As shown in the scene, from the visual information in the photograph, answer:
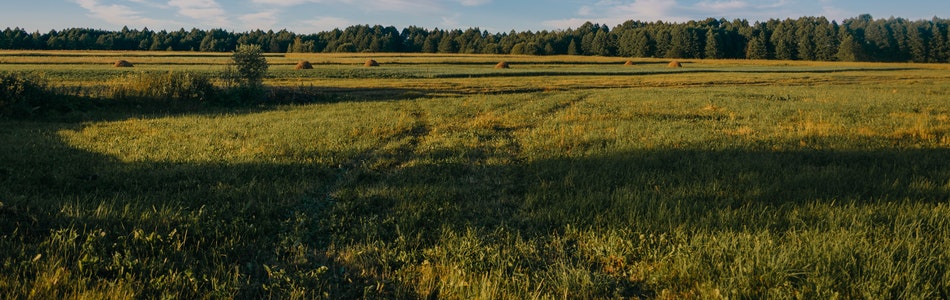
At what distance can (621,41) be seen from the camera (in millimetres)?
139375

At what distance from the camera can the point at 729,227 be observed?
5168 mm

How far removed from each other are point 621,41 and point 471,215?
5605 inches

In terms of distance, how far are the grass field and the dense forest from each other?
5032 inches

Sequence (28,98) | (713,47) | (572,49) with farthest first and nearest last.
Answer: (572,49) → (713,47) → (28,98)

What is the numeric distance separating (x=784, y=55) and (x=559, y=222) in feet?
454

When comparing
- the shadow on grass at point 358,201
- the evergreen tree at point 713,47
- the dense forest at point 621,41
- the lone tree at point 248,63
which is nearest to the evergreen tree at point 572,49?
the dense forest at point 621,41

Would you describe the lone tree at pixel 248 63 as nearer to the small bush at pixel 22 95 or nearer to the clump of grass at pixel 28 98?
the clump of grass at pixel 28 98

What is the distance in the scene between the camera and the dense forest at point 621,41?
116250mm

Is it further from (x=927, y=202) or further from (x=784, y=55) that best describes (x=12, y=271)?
(x=784, y=55)

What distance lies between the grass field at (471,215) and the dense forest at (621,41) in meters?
128

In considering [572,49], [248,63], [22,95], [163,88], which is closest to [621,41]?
[572,49]

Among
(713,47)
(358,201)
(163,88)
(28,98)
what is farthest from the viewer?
(713,47)

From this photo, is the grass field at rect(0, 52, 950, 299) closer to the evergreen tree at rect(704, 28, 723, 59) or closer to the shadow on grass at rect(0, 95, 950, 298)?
the shadow on grass at rect(0, 95, 950, 298)

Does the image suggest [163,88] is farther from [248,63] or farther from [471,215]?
[471,215]
